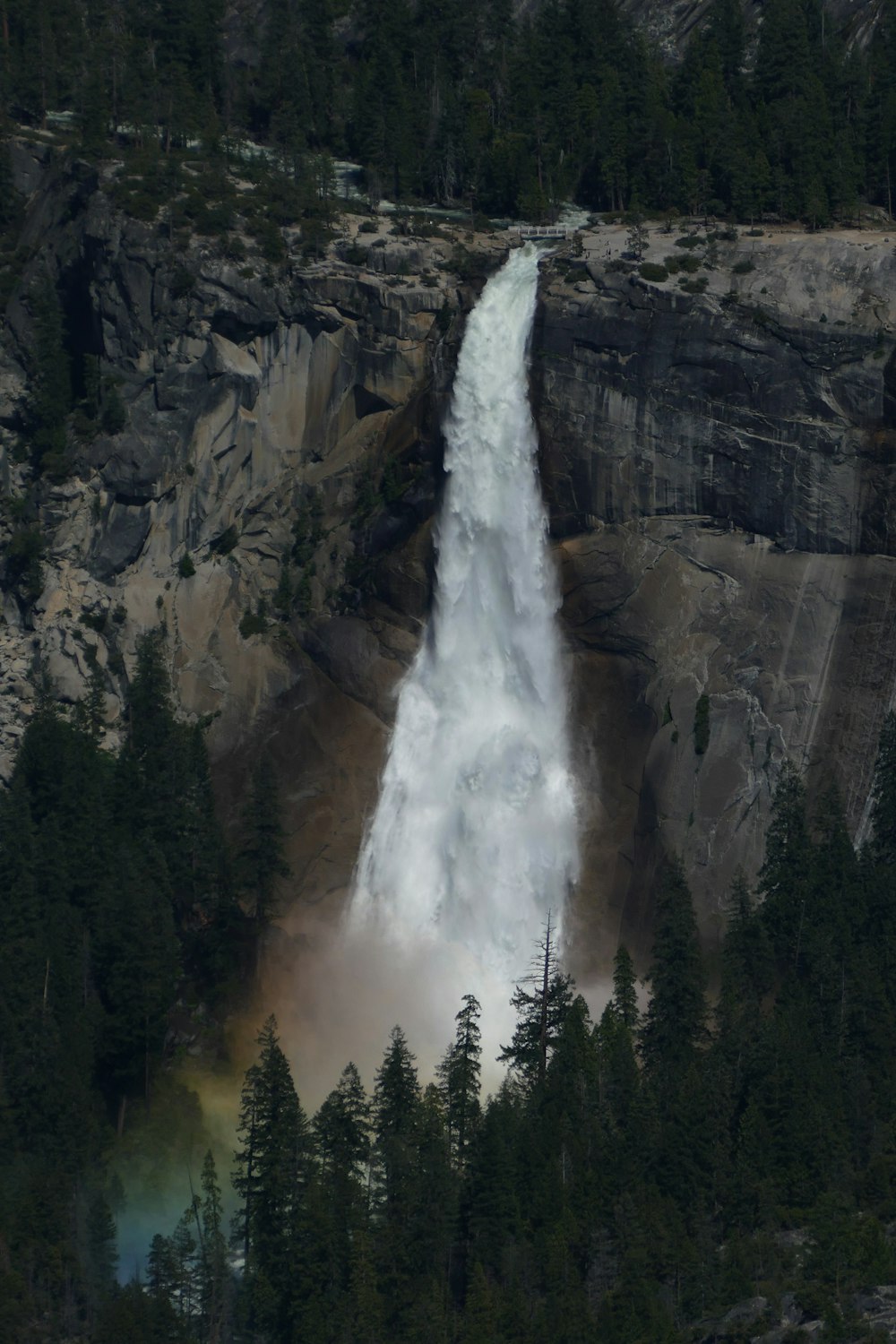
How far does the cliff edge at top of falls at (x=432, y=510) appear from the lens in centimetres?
12288

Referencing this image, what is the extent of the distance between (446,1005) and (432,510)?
2419 cm

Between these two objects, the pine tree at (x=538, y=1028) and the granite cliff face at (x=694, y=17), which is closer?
the pine tree at (x=538, y=1028)

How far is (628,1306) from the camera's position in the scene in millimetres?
92750

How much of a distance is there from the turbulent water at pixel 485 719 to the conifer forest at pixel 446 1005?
325cm

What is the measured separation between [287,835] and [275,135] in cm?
4649

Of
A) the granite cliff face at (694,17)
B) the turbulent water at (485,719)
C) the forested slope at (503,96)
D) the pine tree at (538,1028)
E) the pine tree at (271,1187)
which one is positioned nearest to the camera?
the pine tree at (271,1187)

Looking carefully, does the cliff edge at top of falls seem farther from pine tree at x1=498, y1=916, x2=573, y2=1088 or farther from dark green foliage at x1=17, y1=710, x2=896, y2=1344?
pine tree at x1=498, y1=916, x2=573, y2=1088

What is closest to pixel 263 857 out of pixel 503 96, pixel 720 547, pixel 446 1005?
pixel 446 1005

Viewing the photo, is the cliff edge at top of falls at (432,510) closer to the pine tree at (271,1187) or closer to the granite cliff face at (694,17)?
the pine tree at (271,1187)

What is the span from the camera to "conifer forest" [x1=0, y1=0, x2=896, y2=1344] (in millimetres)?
98000

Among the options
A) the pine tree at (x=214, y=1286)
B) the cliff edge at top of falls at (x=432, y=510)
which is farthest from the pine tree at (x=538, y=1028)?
the pine tree at (x=214, y=1286)

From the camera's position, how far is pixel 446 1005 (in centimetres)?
12031

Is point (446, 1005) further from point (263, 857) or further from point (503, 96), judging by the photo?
point (503, 96)

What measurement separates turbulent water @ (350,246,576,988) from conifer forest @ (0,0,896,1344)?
3.25 m
